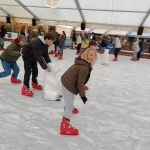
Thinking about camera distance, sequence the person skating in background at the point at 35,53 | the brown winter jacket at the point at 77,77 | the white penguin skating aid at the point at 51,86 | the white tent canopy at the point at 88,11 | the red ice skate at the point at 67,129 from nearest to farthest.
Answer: the brown winter jacket at the point at 77,77 → the red ice skate at the point at 67,129 → the person skating in background at the point at 35,53 → the white penguin skating aid at the point at 51,86 → the white tent canopy at the point at 88,11

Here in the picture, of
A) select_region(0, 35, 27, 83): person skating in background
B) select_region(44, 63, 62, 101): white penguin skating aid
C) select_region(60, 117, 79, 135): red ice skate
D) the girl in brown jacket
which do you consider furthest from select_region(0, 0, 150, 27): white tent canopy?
select_region(60, 117, 79, 135): red ice skate

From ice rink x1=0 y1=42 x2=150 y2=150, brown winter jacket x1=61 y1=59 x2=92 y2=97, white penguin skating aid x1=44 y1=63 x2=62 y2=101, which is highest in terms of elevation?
brown winter jacket x1=61 y1=59 x2=92 y2=97

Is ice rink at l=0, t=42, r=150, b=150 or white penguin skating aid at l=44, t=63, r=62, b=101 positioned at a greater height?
white penguin skating aid at l=44, t=63, r=62, b=101

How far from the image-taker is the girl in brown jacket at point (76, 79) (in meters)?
1.73

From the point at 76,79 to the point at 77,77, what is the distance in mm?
29

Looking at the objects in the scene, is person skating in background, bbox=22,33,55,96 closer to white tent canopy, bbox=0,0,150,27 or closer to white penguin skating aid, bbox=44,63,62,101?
white penguin skating aid, bbox=44,63,62,101

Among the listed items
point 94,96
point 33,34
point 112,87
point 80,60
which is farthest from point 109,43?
point 80,60

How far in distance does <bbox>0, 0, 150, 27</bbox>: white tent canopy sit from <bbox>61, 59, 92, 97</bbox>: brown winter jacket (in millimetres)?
6809

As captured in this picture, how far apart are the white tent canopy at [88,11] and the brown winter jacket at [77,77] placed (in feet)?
22.3

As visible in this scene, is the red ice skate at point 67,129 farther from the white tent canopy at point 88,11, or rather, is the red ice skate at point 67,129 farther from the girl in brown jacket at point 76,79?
the white tent canopy at point 88,11

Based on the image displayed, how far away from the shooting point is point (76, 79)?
5.97ft

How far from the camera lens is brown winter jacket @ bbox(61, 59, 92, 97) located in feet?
5.64

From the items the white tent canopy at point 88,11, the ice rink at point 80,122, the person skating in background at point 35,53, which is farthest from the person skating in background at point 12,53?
the white tent canopy at point 88,11

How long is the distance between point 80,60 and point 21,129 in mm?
1090
